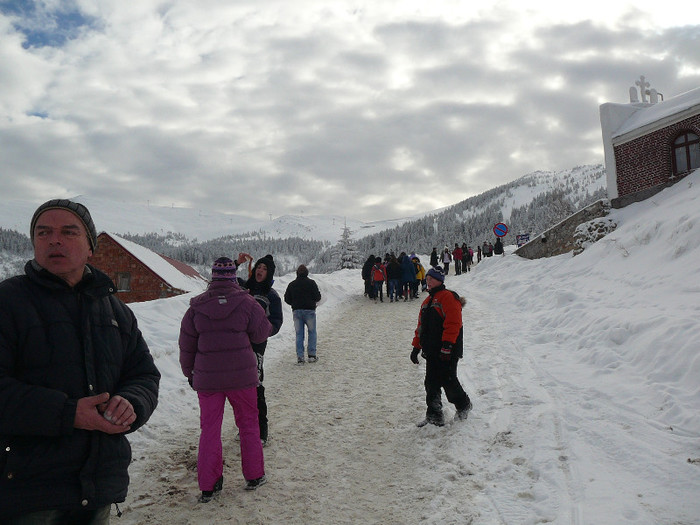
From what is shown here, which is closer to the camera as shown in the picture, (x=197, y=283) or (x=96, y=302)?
(x=96, y=302)

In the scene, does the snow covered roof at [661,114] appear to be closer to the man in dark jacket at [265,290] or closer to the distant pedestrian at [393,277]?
the distant pedestrian at [393,277]

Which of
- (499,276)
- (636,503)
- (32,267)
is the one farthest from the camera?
(499,276)

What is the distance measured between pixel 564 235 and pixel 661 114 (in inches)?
225

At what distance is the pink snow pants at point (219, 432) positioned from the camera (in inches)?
162

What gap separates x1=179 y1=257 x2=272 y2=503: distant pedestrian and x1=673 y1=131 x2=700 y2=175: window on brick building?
61.1 feet

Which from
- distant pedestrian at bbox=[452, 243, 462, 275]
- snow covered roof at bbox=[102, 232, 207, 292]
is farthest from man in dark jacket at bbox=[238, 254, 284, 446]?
distant pedestrian at bbox=[452, 243, 462, 275]

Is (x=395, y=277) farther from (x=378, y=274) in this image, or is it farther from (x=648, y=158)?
(x=648, y=158)

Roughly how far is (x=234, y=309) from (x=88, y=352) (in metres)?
2.16

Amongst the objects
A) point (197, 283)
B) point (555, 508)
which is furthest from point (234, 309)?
point (197, 283)

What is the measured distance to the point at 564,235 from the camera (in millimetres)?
19328

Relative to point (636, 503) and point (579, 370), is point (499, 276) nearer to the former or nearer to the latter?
point (579, 370)

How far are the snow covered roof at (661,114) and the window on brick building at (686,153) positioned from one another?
77cm

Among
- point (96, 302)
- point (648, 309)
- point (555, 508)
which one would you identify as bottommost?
point (555, 508)

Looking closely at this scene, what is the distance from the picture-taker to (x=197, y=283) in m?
29.8
